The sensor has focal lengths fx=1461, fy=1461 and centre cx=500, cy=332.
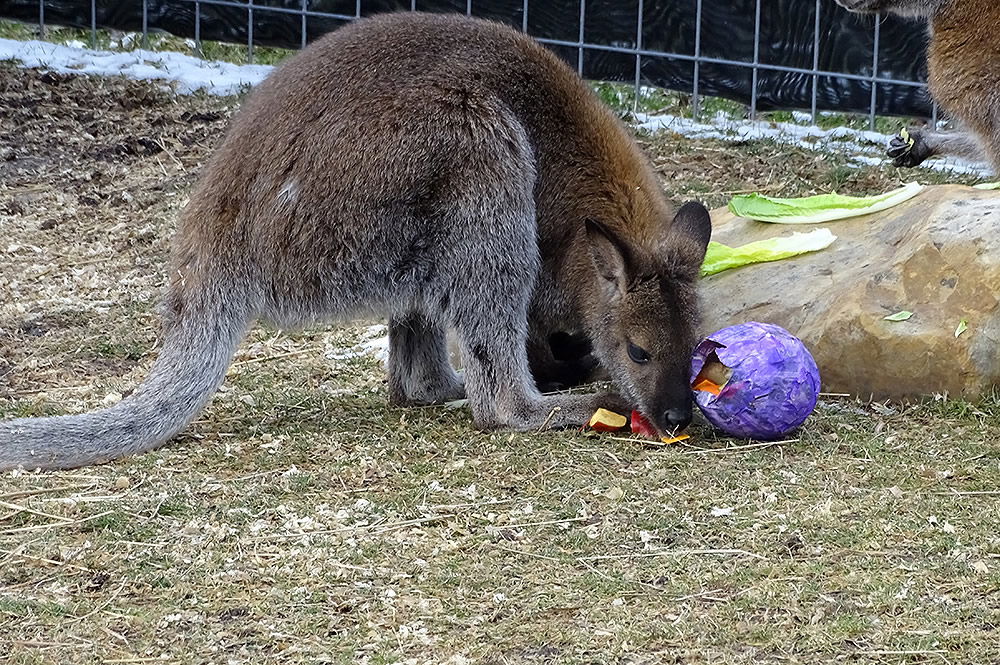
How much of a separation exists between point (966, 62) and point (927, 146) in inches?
21.0

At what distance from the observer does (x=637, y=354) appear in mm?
5438

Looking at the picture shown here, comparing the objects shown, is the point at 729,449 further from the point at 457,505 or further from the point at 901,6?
the point at 901,6

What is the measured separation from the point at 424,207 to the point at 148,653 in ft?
7.18

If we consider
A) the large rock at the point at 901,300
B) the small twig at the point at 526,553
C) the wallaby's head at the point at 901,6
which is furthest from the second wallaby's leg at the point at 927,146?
the small twig at the point at 526,553

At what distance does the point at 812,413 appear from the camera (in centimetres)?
554

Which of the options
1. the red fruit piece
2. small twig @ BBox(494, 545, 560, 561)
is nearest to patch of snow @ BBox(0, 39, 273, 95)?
the red fruit piece

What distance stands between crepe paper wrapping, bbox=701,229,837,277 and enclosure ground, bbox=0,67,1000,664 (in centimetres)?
85

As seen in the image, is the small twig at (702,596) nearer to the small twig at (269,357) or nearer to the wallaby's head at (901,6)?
the small twig at (269,357)

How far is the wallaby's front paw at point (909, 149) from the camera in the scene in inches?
273

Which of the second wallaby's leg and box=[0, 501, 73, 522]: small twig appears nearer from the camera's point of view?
box=[0, 501, 73, 522]: small twig

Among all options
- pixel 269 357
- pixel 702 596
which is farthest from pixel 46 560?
pixel 269 357

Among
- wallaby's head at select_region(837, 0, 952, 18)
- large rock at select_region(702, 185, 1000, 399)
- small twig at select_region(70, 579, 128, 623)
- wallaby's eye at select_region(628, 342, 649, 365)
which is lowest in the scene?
small twig at select_region(70, 579, 128, 623)

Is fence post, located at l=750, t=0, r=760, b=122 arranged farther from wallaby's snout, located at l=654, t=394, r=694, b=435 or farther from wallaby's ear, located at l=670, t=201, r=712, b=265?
wallaby's snout, located at l=654, t=394, r=694, b=435

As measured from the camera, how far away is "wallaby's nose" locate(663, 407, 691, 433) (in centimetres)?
521
